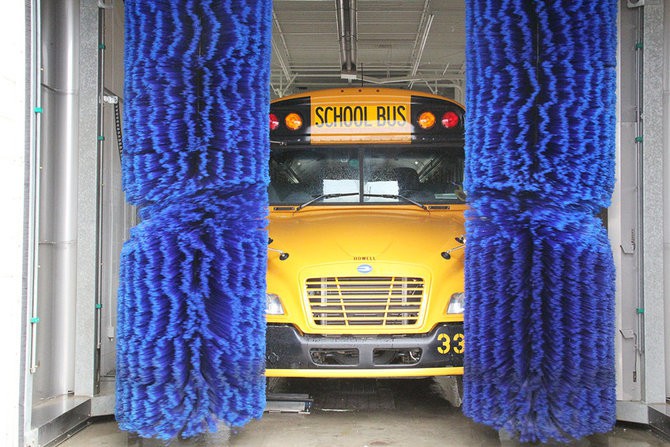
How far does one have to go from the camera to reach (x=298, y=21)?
898cm

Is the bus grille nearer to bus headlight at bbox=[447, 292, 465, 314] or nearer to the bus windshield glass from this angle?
bus headlight at bbox=[447, 292, 465, 314]

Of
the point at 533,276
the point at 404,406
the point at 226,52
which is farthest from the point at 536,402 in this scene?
the point at 226,52

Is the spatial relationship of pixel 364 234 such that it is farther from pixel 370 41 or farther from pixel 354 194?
pixel 370 41

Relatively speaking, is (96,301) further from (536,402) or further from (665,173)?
(665,173)

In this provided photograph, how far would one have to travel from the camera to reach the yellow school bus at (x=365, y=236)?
394 cm

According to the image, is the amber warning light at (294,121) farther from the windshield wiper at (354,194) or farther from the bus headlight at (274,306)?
the bus headlight at (274,306)

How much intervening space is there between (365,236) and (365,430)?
1151 mm

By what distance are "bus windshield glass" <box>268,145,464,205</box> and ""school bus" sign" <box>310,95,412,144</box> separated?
0.23 feet

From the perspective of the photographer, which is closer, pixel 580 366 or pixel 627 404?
pixel 580 366

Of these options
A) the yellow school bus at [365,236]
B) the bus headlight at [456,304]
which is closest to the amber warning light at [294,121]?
the yellow school bus at [365,236]

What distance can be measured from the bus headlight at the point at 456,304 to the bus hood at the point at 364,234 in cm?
25

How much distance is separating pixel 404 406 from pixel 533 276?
5.72ft

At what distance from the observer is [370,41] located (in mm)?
10062

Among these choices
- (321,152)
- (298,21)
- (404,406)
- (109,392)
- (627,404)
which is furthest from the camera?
(298,21)
